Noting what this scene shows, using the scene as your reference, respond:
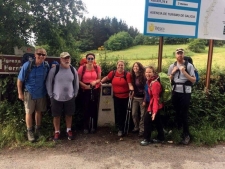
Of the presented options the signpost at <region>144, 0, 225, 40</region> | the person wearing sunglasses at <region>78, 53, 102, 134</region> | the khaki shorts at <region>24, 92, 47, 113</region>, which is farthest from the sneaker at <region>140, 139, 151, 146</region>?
the signpost at <region>144, 0, 225, 40</region>

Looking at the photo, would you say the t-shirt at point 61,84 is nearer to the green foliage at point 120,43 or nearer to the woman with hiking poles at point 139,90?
the woman with hiking poles at point 139,90

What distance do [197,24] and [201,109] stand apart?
2029mm

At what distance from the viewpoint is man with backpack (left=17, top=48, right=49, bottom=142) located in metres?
4.38

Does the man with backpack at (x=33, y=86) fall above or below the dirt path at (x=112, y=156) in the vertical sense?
above

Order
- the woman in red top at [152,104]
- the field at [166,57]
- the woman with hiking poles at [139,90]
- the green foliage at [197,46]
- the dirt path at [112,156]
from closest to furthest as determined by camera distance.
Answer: the dirt path at [112,156]
the woman in red top at [152,104]
the woman with hiking poles at [139,90]
the field at [166,57]
the green foliage at [197,46]

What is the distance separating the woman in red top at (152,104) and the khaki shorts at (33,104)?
1.97 meters

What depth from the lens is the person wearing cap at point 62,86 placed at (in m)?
4.41

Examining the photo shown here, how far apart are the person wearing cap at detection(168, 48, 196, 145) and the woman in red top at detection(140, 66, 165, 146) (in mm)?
415

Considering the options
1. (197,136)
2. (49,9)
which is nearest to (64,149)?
(197,136)

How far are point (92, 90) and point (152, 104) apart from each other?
1.25 meters

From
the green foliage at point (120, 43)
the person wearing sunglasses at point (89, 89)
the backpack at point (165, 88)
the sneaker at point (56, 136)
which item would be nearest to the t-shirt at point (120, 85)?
the person wearing sunglasses at point (89, 89)

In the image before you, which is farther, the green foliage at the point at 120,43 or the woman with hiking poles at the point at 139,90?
the green foliage at the point at 120,43

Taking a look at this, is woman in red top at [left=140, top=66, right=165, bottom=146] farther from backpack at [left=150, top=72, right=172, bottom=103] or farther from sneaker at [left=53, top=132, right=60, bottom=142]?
sneaker at [left=53, top=132, right=60, bottom=142]

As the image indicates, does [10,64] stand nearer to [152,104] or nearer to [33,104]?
[33,104]
